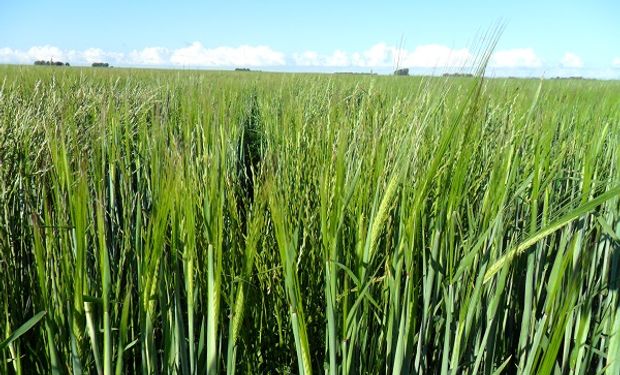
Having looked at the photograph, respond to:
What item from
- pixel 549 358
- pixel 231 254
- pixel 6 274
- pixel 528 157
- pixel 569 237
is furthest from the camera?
pixel 528 157

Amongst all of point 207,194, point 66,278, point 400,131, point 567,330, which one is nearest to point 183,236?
point 207,194

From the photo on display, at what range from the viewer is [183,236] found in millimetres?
714

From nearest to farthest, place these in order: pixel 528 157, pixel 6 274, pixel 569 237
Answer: pixel 6 274 < pixel 569 237 < pixel 528 157

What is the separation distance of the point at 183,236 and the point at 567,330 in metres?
0.69

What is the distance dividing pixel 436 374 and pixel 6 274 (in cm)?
72

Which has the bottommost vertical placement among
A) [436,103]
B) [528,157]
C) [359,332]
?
[359,332]

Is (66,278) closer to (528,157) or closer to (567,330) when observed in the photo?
(567,330)

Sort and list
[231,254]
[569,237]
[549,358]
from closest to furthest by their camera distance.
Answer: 1. [549,358]
2. [231,254]
3. [569,237]

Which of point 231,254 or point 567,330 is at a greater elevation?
point 231,254

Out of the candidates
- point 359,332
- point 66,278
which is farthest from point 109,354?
point 359,332

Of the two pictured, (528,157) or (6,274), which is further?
(528,157)

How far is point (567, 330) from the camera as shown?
0.87 m

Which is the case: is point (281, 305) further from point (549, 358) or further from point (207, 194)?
point (549, 358)

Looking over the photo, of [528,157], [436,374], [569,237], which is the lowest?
[436,374]
